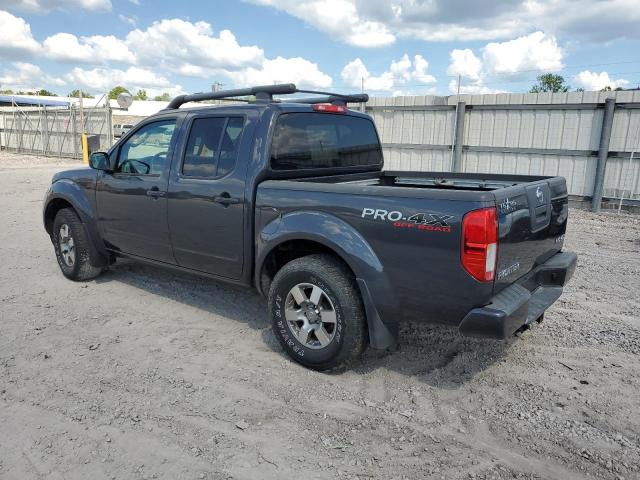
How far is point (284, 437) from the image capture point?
298 cm

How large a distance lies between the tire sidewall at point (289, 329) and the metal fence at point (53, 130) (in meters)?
18.8

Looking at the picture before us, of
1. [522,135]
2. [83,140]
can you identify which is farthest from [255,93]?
[83,140]

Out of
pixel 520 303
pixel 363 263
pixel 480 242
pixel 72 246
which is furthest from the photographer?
pixel 72 246

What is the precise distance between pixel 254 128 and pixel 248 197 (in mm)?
542

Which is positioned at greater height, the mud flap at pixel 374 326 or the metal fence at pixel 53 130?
the metal fence at pixel 53 130

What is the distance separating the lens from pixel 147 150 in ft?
16.2

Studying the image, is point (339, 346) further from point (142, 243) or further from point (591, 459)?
point (142, 243)

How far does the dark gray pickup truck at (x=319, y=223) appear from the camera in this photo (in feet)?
9.91

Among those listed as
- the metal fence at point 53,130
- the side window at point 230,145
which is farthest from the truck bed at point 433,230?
the metal fence at point 53,130

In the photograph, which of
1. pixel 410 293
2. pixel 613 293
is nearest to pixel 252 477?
pixel 410 293

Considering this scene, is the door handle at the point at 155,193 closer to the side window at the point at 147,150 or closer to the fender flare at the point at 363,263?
the side window at the point at 147,150

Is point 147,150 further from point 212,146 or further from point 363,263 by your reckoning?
point 363,263

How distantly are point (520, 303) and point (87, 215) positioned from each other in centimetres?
431

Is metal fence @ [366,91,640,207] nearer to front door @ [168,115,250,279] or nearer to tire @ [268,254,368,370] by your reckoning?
front door @ [168,115,250,279]
